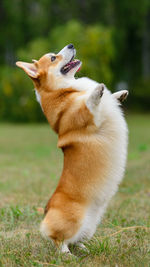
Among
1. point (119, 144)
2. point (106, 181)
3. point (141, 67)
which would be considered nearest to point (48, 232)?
point (106, 181)

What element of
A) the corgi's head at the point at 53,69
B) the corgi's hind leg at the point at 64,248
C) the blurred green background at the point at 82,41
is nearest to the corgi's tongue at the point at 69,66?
the corgi's head at the point at 53,69

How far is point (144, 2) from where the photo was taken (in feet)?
104

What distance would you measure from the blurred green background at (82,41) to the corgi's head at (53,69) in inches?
777

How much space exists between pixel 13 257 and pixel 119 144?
147 cm

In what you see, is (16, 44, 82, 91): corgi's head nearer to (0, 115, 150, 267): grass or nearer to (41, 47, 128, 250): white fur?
(41, 47, 128, 250): white fur

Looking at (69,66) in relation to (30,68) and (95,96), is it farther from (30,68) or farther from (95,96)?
(95,96)

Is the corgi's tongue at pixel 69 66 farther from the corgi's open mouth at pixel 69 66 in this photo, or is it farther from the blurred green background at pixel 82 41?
the blurred green background at pixel 82 41

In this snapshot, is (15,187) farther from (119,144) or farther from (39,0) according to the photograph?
(39,0)

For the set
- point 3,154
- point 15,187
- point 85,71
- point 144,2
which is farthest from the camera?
point 144,2

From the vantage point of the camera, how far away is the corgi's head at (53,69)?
4102 mm

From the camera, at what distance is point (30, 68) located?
4234 millimetres

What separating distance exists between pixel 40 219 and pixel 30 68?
2.09 meters

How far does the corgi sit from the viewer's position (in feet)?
11.9

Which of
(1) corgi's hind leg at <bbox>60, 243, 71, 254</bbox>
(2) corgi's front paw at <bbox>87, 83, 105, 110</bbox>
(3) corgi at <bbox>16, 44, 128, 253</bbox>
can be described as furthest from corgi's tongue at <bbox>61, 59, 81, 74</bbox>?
(1) corgi's hind leg at <bbox>60, 243, 71, 254</bbox>
